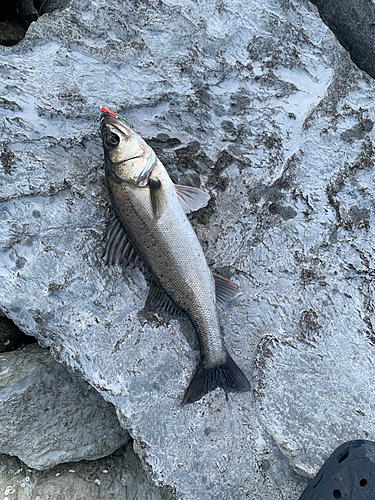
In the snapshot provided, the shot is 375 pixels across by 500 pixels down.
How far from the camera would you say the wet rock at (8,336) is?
151 inches

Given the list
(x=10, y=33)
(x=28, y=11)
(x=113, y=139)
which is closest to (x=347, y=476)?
(x=113, y=139)

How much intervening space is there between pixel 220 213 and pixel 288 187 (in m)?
0.62

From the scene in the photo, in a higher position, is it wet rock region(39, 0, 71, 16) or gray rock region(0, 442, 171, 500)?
wet rock region(39, 0, 71, 16)

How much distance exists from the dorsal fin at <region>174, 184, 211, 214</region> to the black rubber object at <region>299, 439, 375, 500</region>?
7.03ft

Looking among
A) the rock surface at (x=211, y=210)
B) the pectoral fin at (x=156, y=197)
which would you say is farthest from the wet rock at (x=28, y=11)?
the pectoral fin at (x=156, y=197)

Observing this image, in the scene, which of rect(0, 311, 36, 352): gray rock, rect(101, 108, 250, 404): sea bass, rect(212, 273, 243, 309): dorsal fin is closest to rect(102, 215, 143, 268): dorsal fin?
rect(101, 108, 250, 404): sea bass

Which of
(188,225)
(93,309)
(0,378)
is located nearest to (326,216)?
(188,225)

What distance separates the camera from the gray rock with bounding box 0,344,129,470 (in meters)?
3.36

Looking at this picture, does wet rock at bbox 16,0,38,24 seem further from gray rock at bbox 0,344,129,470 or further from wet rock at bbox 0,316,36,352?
gray rock at bbox 0,344,129,470

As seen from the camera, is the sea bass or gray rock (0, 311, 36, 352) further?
gray rock (0, 311, 36, 352)

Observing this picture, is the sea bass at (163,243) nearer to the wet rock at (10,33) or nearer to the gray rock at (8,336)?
the gray rock at (8,336)

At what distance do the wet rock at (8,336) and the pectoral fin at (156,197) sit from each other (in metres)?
2.03

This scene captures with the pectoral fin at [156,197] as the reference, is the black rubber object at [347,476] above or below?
below

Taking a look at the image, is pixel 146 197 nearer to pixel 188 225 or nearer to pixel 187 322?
pixel 188 225
